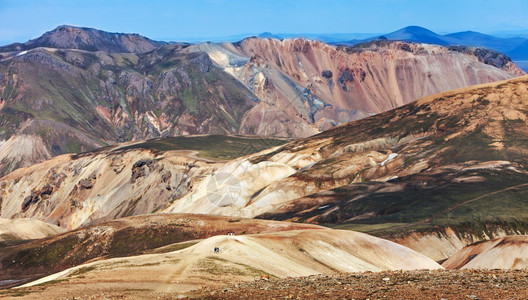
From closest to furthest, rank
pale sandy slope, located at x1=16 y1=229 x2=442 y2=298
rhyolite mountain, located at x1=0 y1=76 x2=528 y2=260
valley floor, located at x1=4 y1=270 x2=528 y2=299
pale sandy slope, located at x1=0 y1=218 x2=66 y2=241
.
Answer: valley floor, located at x1=4 y1=270 x2=528 y2=299 → pale sandy slope, located at x1=16 y1=229 x2=442 y2=298 → rhyolite mountain, located at x1=0 y1=76 x2=528 y2=260 → pale sandy slope, located at x1=0 y1=218 x2=66 y2=241

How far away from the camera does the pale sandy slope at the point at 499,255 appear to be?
6588cm

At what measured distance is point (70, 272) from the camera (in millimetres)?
56031

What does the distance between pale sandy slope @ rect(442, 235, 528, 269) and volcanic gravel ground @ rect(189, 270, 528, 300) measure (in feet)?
95.8

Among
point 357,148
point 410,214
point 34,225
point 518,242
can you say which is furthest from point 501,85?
point 34,225

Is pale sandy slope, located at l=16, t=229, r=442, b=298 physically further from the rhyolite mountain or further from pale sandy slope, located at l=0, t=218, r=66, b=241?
pale sandy slope, located at l=0, t=218, r=66, b=241

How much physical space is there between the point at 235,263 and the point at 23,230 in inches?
4298

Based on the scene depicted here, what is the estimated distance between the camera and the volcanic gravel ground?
100 feet

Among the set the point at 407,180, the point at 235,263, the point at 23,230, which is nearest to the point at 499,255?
the point at 235,263

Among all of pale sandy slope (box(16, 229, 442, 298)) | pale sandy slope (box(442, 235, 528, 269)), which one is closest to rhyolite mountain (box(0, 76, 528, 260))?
pale sandy slope (box(442, 235, 528, 269))

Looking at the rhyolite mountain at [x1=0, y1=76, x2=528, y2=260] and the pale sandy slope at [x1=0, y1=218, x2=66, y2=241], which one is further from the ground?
the rhyolite mountain at [x1=0, y1=76, x2=528, y2=260]

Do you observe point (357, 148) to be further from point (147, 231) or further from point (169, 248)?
point (169, 248)

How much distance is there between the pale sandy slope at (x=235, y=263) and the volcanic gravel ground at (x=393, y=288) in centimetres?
781

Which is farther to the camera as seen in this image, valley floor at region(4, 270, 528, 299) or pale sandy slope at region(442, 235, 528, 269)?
pale sandy slope at region(442, 235, 528, 269)

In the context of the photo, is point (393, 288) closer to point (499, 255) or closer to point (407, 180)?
point (499, 255)
